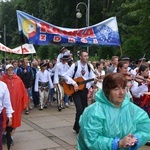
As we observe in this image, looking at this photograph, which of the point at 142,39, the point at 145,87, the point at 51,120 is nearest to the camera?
the point at 145,87

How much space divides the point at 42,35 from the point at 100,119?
710 cm

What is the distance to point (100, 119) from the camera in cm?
264

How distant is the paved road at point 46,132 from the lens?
634cm

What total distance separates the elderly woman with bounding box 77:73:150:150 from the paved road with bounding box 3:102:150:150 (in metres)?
3.52

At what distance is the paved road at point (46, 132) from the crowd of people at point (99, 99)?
42 cm

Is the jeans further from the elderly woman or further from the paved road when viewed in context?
the elderly woman

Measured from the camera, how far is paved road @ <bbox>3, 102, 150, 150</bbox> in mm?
6336

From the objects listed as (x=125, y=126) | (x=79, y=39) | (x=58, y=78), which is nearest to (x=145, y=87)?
(x=125, y=126)

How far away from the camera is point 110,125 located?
266 cm

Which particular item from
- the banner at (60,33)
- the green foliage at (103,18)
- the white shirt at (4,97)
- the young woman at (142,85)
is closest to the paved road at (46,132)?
the young woman at (142,85)

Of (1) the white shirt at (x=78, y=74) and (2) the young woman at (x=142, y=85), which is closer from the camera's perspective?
(2) the young woman at (x=142, y=85)

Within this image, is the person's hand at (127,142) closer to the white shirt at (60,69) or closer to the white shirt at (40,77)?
the white shirt at (60,69)

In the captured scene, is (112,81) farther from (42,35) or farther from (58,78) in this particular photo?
(58,78)

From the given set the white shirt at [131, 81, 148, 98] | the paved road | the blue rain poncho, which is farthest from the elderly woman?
the paved road
